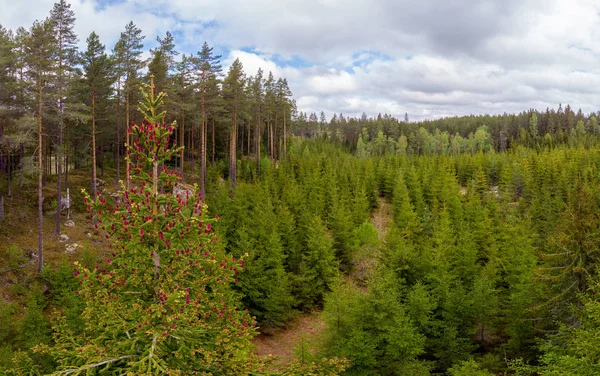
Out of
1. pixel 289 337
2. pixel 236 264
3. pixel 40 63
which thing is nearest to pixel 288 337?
pixel 289 337

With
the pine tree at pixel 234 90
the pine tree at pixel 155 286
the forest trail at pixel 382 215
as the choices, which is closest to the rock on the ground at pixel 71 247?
the pine tree at pixel 234 90

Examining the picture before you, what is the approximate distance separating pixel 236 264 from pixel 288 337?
784 inches

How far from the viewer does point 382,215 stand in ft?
158

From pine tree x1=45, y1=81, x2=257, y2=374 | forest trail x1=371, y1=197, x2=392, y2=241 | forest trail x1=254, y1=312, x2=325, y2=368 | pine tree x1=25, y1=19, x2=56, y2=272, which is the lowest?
forest trail x1=254, y1=312, x2=325, y2=368

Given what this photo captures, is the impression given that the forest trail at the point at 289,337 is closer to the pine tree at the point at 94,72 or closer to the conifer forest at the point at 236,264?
the conifer forest at the point at 236,264

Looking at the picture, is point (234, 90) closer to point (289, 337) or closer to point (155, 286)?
point (289, 337)

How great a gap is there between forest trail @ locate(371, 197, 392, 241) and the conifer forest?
24.1 inches

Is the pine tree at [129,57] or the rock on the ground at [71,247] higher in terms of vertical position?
the pine tree at [129,57]

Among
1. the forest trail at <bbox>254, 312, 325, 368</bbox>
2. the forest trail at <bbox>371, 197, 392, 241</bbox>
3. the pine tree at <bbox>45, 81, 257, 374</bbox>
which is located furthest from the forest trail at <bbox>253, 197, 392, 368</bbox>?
the forest trail at <bbox>371, 197, 392, 241</bbox>

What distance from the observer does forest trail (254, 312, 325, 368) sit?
2381 centimetres

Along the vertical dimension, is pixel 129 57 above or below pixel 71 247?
above

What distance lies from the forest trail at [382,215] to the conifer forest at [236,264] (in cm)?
61

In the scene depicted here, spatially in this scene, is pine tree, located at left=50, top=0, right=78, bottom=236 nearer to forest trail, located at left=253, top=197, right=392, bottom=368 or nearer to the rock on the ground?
the rock on the ground

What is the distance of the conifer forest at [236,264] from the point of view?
7.67 metres
